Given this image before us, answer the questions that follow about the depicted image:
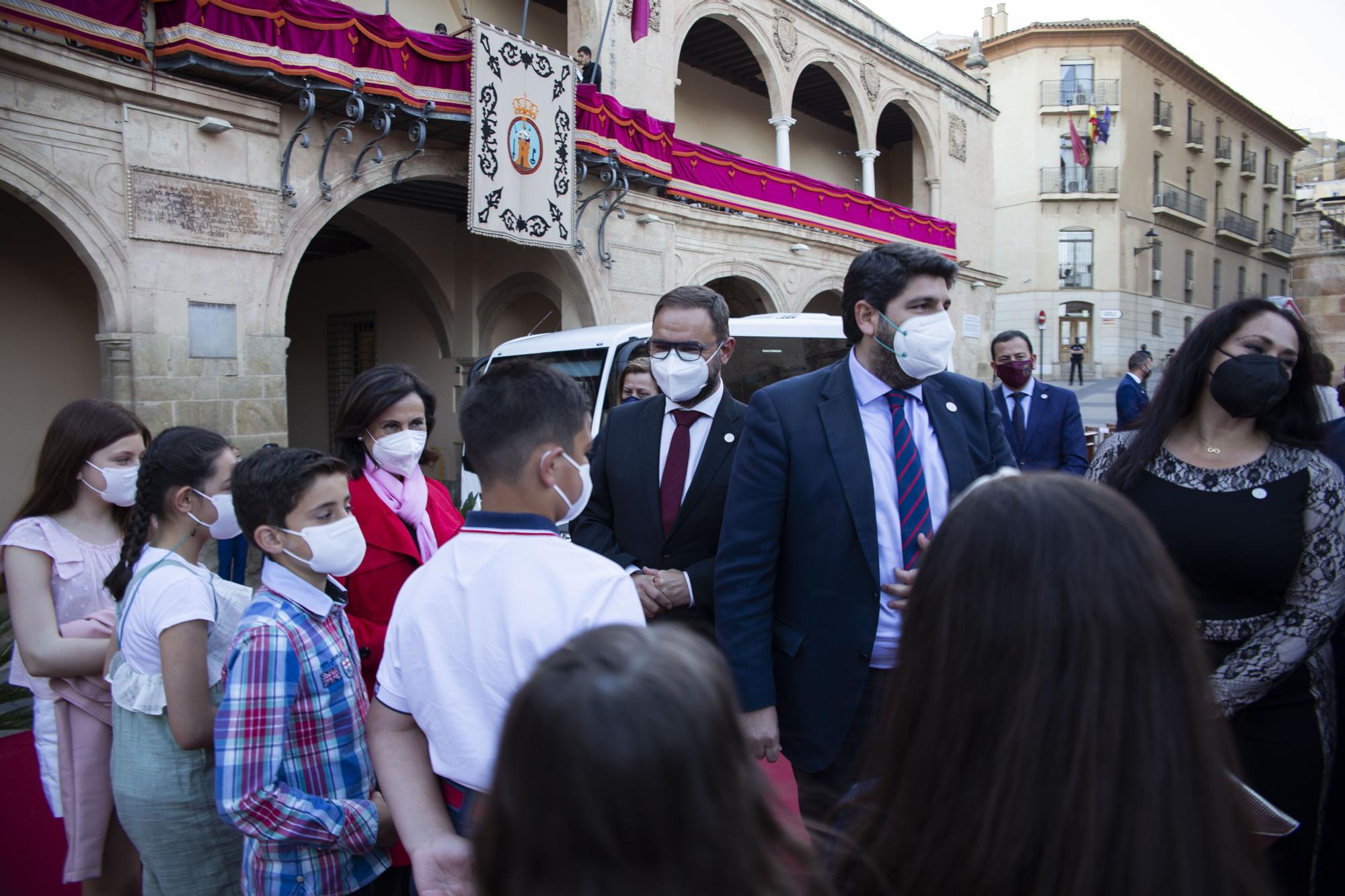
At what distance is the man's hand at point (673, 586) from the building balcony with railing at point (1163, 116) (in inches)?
1481

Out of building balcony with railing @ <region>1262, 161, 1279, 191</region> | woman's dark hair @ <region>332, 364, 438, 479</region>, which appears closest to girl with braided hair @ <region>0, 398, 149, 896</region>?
woman's dark hair @ <region>332, 364, 438, 479</region>

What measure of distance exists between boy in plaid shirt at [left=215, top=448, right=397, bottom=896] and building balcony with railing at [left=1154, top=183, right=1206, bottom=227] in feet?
123

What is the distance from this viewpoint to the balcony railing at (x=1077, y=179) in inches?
1240

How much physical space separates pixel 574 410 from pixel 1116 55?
122ft

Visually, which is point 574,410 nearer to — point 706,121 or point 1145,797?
point 1145,797

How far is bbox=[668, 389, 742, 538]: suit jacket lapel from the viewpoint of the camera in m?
2.84

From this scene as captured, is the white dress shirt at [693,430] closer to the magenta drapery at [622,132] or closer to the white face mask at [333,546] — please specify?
the white face mask at [333,546]

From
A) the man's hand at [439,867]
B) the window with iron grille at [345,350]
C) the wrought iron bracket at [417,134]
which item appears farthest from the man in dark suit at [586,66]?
the man's hand at [439,867]

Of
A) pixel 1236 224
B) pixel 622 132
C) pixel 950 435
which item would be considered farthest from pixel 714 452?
pixel 1236 224

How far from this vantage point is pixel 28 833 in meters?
3.26

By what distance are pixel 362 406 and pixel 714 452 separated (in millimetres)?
1231

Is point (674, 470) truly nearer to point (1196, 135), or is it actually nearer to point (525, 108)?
point (525, 108)

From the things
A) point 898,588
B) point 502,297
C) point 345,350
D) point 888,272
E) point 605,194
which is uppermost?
point 605,194

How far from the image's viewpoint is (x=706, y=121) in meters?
16.6
